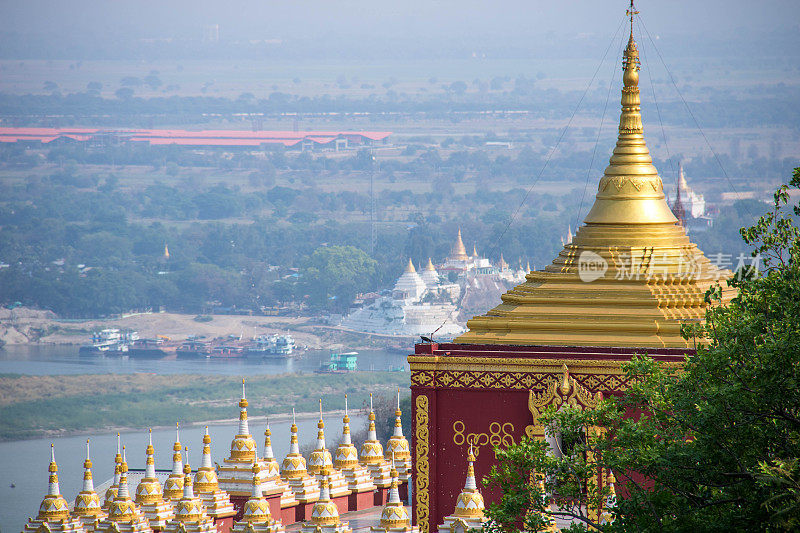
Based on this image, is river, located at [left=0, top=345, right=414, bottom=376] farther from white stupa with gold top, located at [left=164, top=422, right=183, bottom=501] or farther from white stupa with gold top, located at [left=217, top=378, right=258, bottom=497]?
white stupa with gold top, located at [left=217, top=378, right=258, bottom=497]

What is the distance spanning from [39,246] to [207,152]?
1232 inches

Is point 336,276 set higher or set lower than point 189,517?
higher

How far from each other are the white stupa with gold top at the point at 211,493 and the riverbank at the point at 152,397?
143ft

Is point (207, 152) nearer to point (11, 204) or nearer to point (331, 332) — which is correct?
point (11, 204)

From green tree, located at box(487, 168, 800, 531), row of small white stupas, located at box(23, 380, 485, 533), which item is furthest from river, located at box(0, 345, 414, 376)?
green tree, located at box(487, 168, 800, 531)

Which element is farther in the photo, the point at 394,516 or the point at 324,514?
the point at 324,514

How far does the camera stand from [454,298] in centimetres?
11256

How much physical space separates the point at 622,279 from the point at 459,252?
3957 inches

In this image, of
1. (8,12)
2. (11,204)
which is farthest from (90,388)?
(8,12)

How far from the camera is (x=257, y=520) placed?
24219mm

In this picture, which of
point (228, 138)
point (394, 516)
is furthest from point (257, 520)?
point (228, 138)

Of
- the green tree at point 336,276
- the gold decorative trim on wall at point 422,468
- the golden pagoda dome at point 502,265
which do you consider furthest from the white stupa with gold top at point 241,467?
the green tree at point 336,276

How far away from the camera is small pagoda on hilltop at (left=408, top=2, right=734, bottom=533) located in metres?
22.4

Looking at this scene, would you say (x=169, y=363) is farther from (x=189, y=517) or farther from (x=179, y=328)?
(x=189, y=517)
